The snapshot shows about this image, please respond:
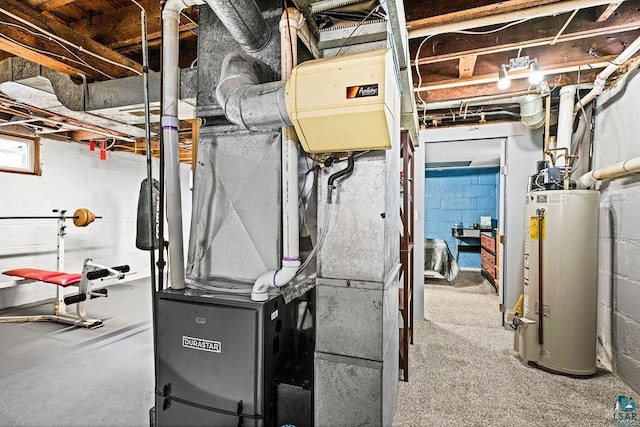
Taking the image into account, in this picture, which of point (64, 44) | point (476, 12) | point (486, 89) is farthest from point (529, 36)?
point (64, 44)

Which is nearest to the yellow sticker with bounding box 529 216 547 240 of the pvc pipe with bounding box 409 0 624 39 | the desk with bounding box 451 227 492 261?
the pvc pipe with bounding box 409 0 624 39

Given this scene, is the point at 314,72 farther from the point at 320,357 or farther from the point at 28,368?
the point at 28,368

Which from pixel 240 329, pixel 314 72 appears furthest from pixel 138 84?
pixel 240 329

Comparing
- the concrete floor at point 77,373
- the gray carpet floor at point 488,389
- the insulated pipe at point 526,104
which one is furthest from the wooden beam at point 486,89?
the concrete floor at point 77,373

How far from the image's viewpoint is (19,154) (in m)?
4.41

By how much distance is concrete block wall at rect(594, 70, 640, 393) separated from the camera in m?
2.34

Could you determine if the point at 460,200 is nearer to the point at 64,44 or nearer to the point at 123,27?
the point at 123,27

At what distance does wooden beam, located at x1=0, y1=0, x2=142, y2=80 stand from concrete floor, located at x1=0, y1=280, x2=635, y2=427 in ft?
7.57

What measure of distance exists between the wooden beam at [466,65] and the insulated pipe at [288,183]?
64.7 inches

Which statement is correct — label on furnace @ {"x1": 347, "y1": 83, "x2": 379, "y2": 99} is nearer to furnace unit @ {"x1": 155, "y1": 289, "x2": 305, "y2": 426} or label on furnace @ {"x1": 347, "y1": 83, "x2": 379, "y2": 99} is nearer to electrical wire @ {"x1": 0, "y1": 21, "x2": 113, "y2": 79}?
furnace unit @ {"x1": 155, "y1": 289, "x2": 305, "y2": 426}

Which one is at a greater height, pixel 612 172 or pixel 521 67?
pixel 521 67

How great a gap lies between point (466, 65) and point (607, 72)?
3.25 ft

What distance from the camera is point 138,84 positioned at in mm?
2338

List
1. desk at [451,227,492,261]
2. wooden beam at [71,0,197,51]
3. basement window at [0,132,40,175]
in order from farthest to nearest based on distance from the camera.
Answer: desk at [451,227,492,261] < basement window at [0,132,40,175] < wooden beam at [71,0,197,51]
